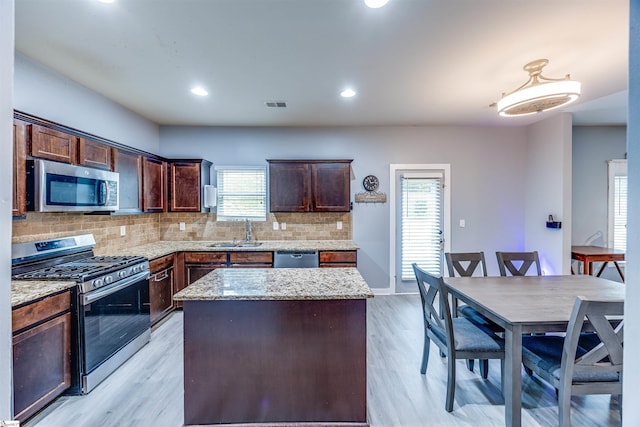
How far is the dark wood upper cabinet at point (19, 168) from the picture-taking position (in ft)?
6.87

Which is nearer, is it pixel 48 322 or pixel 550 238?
pixel 48 322

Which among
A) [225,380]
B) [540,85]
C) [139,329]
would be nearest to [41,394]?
[139,329]

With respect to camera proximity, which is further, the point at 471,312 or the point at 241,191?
the point at 241,191

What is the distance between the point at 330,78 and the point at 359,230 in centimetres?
246

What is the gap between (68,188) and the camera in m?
2.47

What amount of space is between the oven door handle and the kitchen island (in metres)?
1.02

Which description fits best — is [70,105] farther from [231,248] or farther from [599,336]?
[599,336]

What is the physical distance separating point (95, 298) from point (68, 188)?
0.95 meters

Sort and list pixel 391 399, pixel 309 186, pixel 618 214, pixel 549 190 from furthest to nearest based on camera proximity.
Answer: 1. pixel 618 214
2. pixel 309 186
3. pixel 549 190
4. pixel 391 399

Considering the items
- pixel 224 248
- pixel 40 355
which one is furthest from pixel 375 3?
pixel 224 248

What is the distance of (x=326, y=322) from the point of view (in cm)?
187

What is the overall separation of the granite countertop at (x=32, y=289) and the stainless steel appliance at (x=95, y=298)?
0.05 metres

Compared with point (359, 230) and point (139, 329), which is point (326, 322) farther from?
point (359, 230)

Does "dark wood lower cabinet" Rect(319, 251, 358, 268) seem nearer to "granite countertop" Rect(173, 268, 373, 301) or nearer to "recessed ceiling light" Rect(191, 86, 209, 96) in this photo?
"granite countertop" Rect(173, 268, 373, 301)
